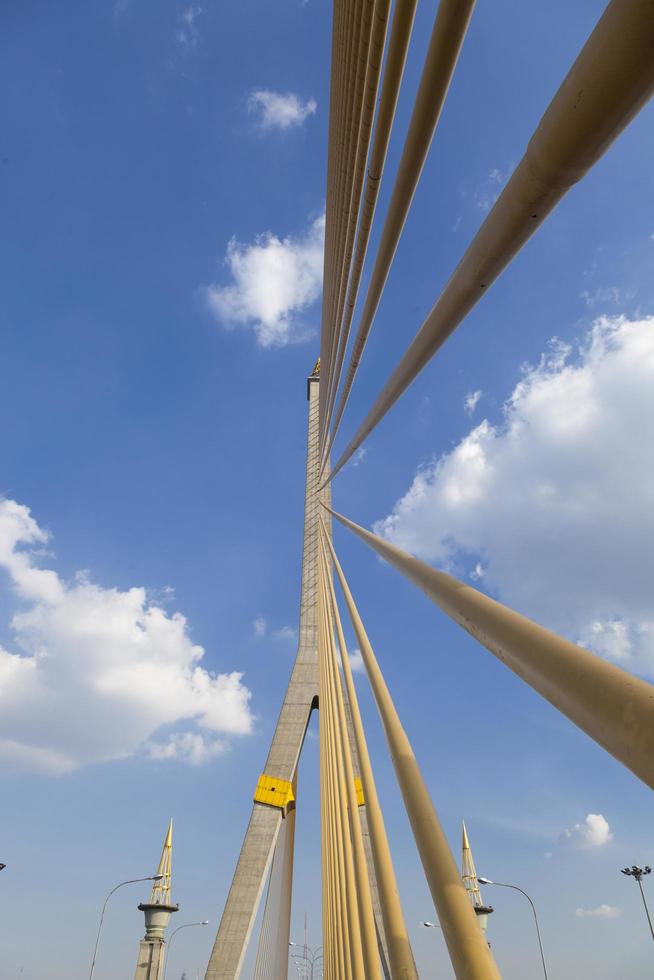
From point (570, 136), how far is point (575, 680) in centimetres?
48

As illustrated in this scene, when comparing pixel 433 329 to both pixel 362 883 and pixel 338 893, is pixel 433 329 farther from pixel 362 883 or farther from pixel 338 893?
pixel 338 893

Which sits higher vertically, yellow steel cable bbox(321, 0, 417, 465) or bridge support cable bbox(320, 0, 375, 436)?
bridge support cable bbox(320, 0, 375, 436)

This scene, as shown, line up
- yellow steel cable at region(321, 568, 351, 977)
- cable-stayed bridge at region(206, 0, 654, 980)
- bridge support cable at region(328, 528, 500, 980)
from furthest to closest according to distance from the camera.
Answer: yellow steel cable at region(321, 568, 351, 977) < bridge support cable at region(328, 528, 500, 980) < cable-stayed bridge at region(206, 0, 654, 980)

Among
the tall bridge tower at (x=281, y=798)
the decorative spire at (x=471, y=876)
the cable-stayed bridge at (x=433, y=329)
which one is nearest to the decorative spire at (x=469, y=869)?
the decorative spire at (x=471, y=876)

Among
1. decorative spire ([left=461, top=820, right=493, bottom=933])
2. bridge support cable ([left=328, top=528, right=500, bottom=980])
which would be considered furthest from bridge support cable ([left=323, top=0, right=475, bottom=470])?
decorative spire ([left=461, top=820, right=493, bottom=933])

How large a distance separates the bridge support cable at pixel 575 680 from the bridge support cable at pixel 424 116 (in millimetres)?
753

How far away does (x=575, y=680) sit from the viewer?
459 mm

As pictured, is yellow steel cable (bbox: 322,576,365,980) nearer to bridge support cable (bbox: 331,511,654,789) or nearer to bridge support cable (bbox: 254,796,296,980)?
bridge support cable (bbox: 331,511,654,789)

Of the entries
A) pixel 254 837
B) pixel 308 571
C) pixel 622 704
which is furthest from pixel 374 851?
pixel 308 571

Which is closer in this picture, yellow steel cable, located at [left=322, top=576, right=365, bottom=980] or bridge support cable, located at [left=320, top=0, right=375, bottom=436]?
yellow steel cable, located at [left=322, top=576, right=365, bottom=980]

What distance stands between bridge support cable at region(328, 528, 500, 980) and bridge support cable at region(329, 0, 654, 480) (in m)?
0.70

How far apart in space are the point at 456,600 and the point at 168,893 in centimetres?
1952

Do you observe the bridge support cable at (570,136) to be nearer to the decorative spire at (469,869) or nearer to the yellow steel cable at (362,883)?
the yellow steel cable at (362,883)

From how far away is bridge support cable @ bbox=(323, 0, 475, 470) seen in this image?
873 millimetres
